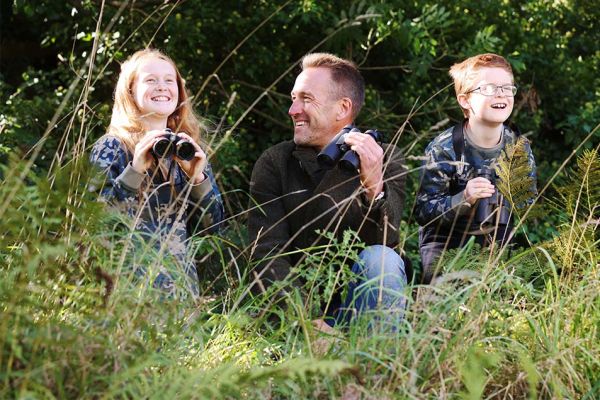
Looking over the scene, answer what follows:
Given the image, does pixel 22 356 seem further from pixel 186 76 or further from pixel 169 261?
pixel 186 76

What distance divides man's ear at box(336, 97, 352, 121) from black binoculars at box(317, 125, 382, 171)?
0.40 m

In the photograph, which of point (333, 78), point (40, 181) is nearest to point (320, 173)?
point (333, 78)

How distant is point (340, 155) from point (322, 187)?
153 millimetres

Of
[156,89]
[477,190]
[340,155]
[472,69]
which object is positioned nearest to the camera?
[340,155]

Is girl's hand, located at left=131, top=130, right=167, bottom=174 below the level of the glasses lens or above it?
below

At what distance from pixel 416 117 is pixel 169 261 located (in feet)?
13.9

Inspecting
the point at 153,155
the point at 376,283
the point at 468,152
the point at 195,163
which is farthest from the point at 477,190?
the point at 153,155

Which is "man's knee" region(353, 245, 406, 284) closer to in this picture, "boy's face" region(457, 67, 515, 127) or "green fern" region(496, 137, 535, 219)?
"green fern" region(496, 137, 535, 219)

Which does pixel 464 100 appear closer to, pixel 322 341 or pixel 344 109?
pixel 344 109

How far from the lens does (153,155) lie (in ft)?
12.6

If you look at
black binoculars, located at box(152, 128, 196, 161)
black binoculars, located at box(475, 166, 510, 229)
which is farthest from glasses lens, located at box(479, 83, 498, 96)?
black binoculars, located at box(152, 128, 196, 161)

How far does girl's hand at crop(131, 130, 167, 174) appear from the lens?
12.3ft

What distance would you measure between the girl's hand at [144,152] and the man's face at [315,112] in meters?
0.72

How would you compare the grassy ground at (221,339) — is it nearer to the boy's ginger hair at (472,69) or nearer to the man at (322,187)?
the man at (322,187)
